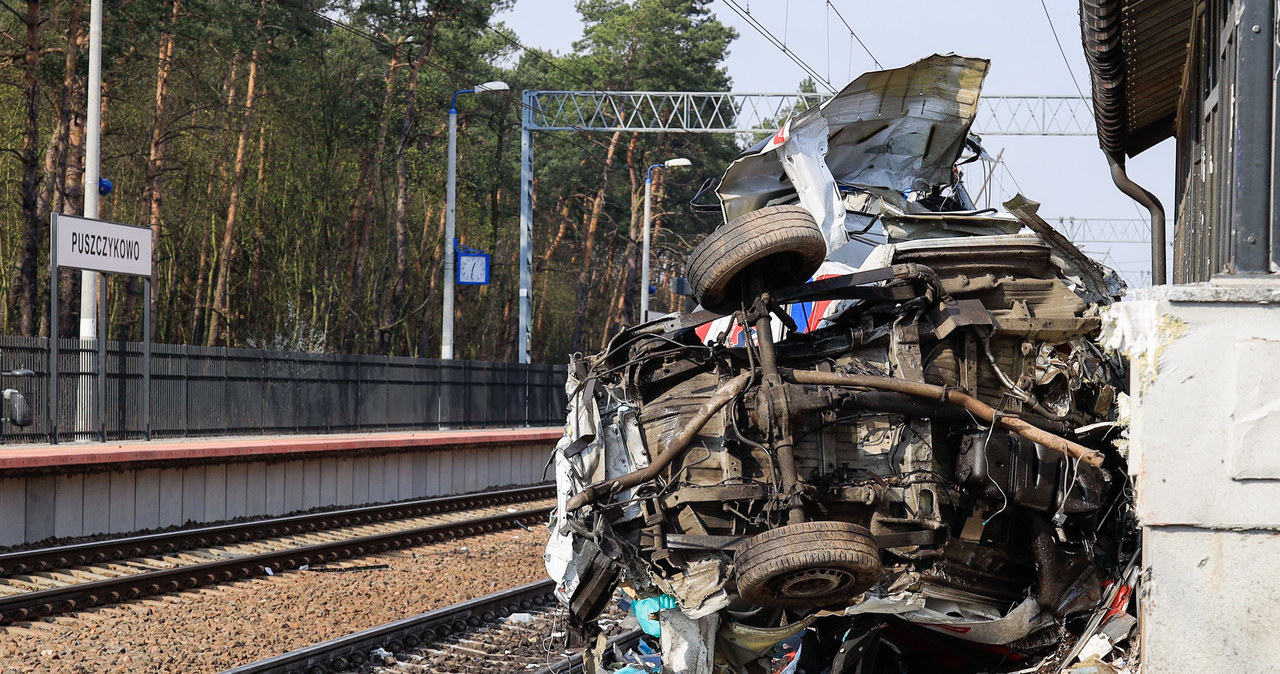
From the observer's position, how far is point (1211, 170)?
20.4 ft

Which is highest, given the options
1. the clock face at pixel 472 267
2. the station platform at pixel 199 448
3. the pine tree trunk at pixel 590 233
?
the pine tree trunk at pixel 590 233

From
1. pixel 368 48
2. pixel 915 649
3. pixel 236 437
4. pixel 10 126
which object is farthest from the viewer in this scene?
pixel 368 48

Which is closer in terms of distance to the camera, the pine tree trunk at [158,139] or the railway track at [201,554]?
the railway track at [201,554]

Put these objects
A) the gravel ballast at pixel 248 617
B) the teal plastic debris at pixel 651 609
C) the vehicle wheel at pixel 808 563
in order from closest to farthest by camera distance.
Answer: the vehicle wheel at pixel 808 563
the teal plastic debris at pixel 651 609
the gravel ballast at pixel 248 617

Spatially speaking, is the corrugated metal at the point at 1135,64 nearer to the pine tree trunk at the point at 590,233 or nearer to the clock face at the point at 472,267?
the clock face at the point at 472,267

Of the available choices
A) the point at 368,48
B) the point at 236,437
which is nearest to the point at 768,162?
the point at 236,437

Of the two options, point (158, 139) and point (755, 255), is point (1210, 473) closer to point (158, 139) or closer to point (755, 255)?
point (755, 255)

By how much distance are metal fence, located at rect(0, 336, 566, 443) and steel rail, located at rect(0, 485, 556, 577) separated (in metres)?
3.42

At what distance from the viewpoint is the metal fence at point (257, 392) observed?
57.0ft

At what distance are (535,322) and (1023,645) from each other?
Answer: 5778 cm

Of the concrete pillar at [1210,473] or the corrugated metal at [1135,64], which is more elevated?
the corrugated metal at [1135,64]

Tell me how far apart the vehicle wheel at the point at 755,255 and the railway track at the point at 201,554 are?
691 cm

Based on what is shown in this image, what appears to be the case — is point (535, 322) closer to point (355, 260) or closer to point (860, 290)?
point (355, 260)

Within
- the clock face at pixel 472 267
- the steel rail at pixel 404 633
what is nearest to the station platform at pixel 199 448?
the steel rail at pixel 404 633
